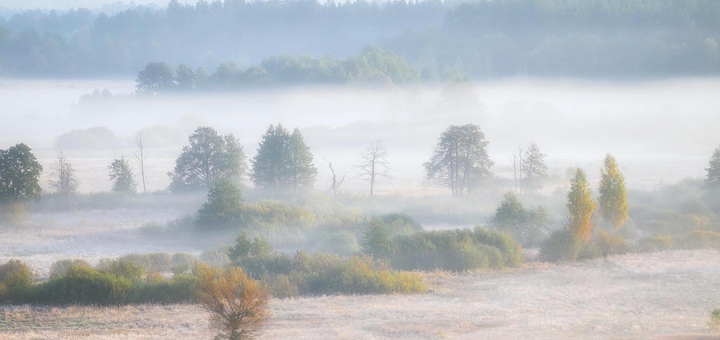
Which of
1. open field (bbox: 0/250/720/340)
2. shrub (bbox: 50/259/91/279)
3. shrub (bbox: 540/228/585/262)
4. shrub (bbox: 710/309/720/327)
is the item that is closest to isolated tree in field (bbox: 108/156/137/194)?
shrub (bbox: 50/259/91/279)

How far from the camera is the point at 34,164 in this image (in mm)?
43031

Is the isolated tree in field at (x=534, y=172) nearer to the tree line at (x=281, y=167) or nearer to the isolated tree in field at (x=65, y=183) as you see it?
the tree line at (x=281, y=167)

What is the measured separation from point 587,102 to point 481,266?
86.9m

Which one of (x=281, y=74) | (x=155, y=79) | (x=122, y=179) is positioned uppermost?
(x=281, y=74)

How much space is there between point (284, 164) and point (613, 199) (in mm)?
22581

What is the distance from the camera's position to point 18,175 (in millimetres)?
42188

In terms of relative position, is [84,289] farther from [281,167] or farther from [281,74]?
[281,74]

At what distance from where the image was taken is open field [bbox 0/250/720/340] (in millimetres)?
19859

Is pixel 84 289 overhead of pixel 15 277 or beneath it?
beneath

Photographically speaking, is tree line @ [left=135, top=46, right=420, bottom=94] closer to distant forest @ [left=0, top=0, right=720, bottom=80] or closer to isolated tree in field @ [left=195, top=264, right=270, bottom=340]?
distant forest @ [left=0, top=0, right=720, bottom=80]

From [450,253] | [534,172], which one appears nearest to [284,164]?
[534,172]

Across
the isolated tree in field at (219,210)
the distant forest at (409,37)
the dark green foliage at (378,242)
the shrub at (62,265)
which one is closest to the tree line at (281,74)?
the distant forest at (409,37)

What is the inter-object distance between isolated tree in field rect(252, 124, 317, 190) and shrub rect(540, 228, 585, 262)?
20.5 m

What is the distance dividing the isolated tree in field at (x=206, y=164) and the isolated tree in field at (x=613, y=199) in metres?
25.2
